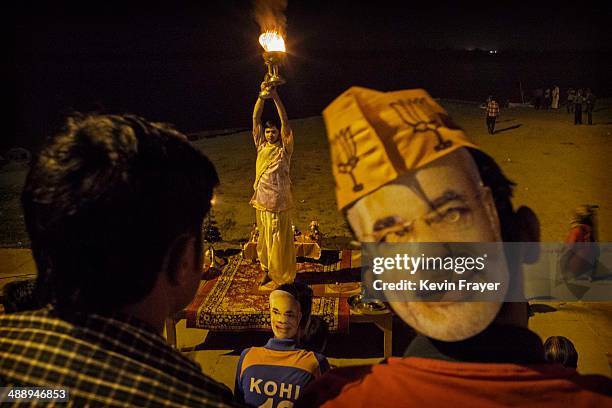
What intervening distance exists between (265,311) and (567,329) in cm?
367

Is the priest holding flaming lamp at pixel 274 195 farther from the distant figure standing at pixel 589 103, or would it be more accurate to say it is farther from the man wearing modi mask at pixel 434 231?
the distant figure standing at pixel 589 103

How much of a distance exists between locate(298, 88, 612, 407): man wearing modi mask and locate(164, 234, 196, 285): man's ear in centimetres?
44

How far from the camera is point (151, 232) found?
1.25 metres

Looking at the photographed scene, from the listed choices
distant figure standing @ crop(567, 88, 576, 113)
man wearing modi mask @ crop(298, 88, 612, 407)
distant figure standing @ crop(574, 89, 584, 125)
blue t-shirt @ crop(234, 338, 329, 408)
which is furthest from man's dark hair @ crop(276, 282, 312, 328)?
distant figure standing @ crop(567, 88, 576, 113)

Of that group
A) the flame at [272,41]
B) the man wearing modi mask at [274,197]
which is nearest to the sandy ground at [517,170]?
the man wearing modi mask at [274,197]

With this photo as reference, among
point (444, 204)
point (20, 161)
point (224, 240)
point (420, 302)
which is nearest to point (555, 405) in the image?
point (420, 302)

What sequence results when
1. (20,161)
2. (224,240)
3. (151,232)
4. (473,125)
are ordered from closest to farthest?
(151,232) < (224,240) < (20,161) < (473,125)

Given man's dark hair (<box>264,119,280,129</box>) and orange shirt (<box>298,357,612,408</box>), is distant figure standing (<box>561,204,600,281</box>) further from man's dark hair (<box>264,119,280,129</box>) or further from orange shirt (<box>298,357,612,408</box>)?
orange shirt (<box>298,357,612,408</box>)

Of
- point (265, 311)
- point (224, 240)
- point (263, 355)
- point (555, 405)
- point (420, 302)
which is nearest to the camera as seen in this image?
point (555, 405)

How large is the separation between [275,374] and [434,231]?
221cm

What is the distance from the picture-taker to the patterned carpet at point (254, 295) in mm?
5742

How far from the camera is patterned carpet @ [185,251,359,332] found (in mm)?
5742

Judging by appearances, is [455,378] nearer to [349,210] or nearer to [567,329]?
[349,210]

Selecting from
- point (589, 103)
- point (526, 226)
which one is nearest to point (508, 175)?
point (526, 226)
